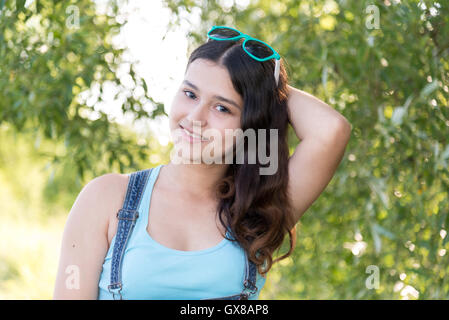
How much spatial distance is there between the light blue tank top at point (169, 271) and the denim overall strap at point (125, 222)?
0.01 m

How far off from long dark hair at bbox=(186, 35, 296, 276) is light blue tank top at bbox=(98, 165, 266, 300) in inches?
3.1

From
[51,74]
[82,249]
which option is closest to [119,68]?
[51,74]

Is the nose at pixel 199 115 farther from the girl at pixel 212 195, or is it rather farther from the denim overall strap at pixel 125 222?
the denim overall strap at pixel 125 222

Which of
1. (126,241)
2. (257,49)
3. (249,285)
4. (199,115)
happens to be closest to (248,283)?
(249,285)

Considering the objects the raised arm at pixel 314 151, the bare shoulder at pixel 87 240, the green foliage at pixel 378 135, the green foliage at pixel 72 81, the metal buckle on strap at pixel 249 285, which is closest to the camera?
the bare shoulder at pixel 87 240

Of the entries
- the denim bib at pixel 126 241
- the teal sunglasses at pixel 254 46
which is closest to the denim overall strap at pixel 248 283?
the denim bib at pixel 126 241

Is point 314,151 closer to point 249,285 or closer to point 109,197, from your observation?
point 249,285

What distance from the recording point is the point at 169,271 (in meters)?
1.38

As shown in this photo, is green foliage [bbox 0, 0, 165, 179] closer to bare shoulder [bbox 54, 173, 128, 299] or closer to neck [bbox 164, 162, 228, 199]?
neck [bbox 164, 162, 228, 199]

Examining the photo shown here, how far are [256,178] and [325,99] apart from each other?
2.38ft

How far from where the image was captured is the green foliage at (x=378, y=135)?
182 centimetres

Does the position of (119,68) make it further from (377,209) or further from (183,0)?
(377,209)

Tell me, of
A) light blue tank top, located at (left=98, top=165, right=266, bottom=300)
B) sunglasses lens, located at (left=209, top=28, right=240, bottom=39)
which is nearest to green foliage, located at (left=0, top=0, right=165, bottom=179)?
sunglasses lens, located at (left=209, top=28, right=240, bottom=39)

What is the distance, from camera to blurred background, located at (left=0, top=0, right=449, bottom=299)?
188 centimetres
